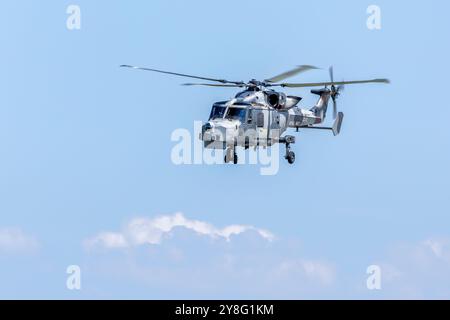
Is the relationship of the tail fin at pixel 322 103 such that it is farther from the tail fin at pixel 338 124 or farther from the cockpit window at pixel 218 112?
the cockpit window at pixel 218 112

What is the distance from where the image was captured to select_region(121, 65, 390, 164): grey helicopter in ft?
271

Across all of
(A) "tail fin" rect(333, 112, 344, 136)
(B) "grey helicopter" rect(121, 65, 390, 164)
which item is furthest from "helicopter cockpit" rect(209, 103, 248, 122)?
(A) "tail fin" rect(333, 112, 344, 136)

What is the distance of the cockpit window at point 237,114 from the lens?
276ft

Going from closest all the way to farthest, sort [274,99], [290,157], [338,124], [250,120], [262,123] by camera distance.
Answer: [250,120]
[262,123]
[274,99]
[290,157]
[338,124]

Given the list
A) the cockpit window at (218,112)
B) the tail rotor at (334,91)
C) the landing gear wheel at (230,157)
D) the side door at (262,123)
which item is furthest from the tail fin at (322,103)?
the landing gear wheel at (230,157)

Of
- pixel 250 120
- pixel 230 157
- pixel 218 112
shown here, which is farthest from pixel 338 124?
pixel 230 157

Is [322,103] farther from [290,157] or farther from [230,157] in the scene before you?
[230,157]

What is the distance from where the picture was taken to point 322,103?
94.8 meters

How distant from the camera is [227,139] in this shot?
8231 cm

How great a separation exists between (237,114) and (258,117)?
1.73 m

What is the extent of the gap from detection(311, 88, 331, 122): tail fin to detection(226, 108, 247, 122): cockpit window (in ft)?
34.0

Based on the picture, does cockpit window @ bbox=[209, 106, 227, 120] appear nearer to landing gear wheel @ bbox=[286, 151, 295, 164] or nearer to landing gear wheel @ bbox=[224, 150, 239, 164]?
landing gear wheel @ bbox=[224, 150, 239, 164]
